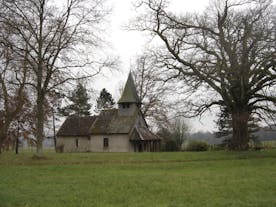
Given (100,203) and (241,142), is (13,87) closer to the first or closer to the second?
(241,142)

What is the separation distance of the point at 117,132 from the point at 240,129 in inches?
1008

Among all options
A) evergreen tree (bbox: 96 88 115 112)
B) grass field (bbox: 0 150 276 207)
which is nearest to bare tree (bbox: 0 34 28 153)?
grass field (bbox: 0 150 276 207)

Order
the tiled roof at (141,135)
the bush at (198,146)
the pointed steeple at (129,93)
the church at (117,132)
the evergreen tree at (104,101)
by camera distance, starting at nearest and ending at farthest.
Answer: the bush at (198,146) < the tiled roof at (141,135) < the church at (117,132) < the pointed steeple at (129,93) < the evergreen tree at (104,101)

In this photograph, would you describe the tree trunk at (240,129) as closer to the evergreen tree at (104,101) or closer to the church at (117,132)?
the church at (117,132)

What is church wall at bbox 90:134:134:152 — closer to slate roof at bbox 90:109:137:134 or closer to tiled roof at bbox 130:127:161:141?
slate roof at bbox 90:109:137:134

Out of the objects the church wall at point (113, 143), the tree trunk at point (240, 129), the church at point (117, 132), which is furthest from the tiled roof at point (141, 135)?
the tree trunk at point (240, 129)

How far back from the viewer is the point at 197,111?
3738 cm

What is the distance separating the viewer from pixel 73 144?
211 feet

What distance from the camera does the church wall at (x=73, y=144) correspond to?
63219 mm

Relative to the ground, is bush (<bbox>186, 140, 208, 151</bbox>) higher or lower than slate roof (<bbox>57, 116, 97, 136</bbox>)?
lower

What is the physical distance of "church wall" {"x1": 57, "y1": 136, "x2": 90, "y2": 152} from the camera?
6322 cm

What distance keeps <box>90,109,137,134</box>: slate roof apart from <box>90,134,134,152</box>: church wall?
0.71 metres

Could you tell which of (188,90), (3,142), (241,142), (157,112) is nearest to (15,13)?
(3,142)

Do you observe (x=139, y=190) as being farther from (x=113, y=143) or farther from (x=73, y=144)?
(x=73, y=144)
